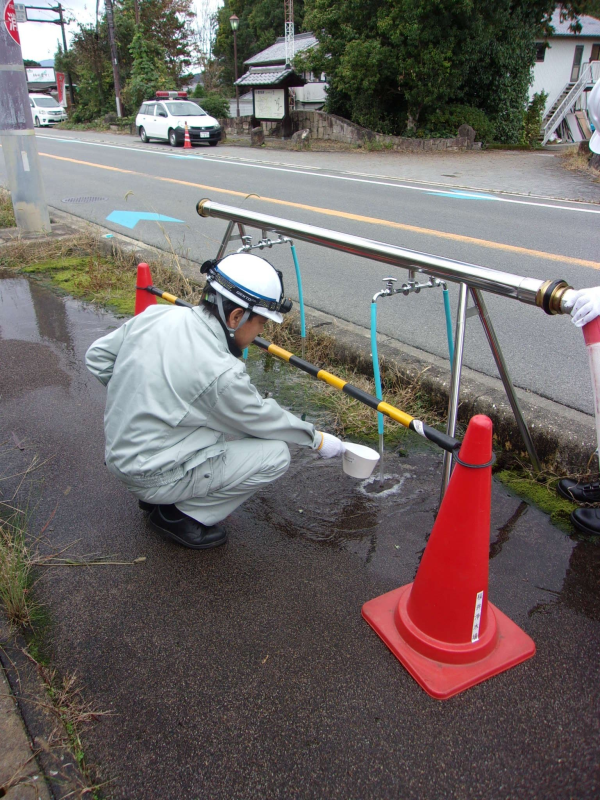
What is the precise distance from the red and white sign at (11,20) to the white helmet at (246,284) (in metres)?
5.85

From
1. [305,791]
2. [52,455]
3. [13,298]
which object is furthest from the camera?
[13,298]

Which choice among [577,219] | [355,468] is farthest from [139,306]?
[577,219]

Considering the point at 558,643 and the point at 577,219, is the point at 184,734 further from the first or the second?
the point at 577,219

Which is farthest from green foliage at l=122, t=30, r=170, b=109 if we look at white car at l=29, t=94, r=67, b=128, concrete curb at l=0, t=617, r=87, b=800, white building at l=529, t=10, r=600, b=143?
concrete curb at l=0, t=617, r=87, b=800

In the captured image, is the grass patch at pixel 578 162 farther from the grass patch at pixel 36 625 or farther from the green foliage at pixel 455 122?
the grass patch at pixel 36 625

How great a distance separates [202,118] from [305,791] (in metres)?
23.3

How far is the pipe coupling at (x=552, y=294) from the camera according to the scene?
2.08 meters

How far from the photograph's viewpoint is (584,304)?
7.00 ft

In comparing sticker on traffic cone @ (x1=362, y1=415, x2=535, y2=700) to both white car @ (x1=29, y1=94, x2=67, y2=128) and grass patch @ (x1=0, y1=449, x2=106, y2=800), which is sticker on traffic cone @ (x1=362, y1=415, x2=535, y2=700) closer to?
grass patch @ (x1=0, y1=449, x2=106, y2=800)

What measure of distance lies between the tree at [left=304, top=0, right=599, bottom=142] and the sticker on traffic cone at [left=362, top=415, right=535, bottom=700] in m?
19.6

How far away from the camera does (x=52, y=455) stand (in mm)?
3152

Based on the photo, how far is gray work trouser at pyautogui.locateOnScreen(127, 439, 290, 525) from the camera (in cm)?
231

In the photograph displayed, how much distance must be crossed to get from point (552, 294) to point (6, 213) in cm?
798

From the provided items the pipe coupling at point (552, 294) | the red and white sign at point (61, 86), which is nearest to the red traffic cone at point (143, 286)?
the pipe coupling at point (552, 294)
